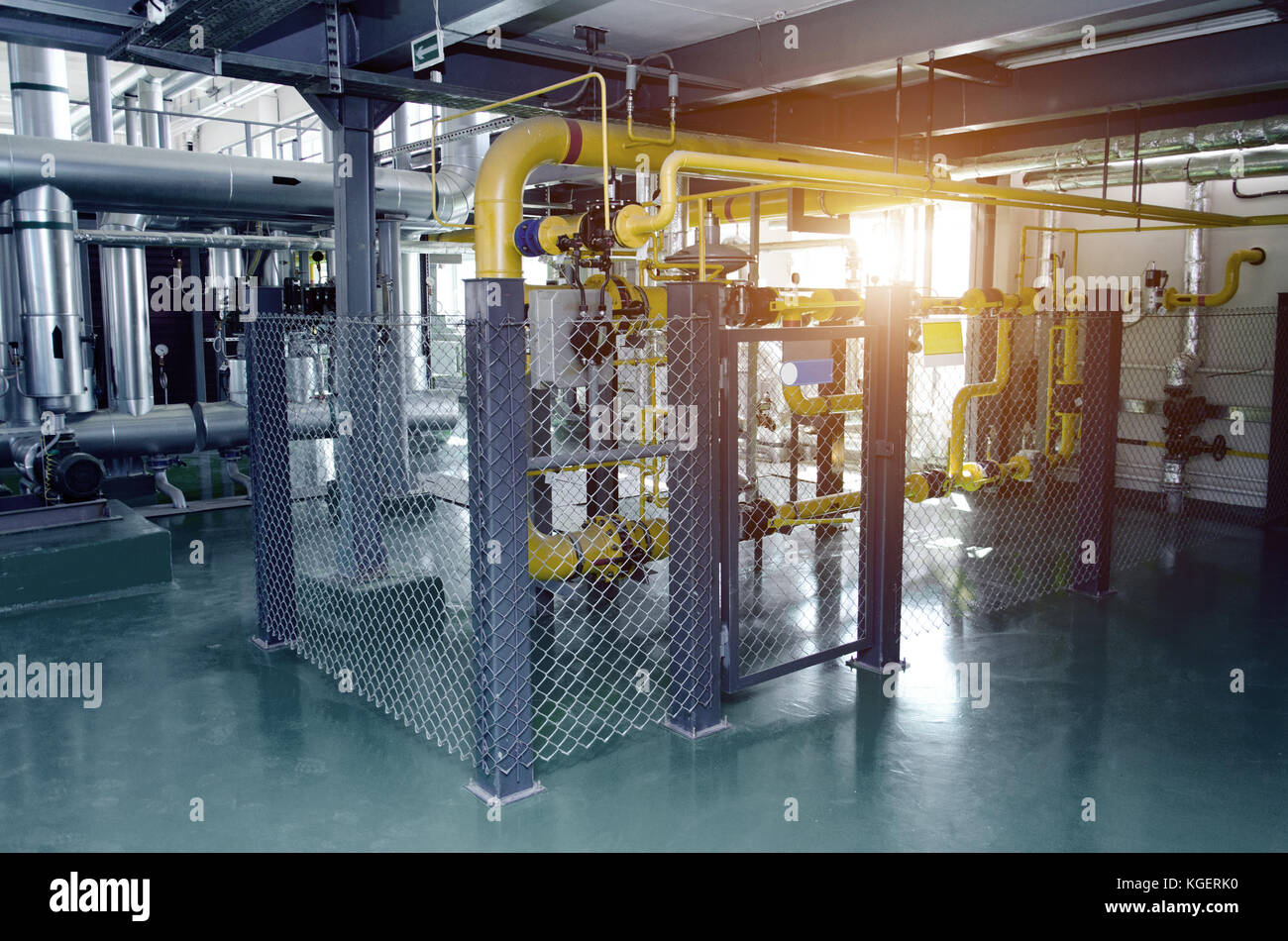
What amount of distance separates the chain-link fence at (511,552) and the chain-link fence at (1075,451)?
244 cm

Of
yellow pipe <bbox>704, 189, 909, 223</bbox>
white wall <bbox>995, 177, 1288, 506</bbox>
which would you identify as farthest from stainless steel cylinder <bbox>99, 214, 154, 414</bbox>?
white wall <bbox>995, 177, 1288, 506</bbox>

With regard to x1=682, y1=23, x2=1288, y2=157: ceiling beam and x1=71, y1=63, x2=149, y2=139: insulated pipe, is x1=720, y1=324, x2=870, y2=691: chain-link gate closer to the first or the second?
x1=682, y1=23, x2=1288, y2=157: ceiling beam

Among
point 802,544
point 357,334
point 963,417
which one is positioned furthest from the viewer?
point 802,544

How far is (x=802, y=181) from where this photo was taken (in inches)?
203

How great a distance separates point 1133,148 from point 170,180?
7.44 meters

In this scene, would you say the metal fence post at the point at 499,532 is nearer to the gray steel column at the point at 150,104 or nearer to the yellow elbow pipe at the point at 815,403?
the yellow elbow pipe at the point at 815,403

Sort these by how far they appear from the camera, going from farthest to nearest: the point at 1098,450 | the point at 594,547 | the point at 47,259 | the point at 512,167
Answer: the point at 47,259 < the point at 1098,450 < the point at 594,547 < the point at 512,167

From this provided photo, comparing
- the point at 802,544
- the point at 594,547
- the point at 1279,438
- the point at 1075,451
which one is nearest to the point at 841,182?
the point at 594,547

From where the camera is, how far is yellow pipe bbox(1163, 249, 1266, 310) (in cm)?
851

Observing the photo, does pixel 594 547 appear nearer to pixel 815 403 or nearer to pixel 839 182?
pixel 815 403

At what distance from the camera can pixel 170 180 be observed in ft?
24.6

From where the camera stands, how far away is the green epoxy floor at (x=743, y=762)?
11.5 feet

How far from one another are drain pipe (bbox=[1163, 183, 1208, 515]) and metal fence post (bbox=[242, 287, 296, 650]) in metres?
7.67
